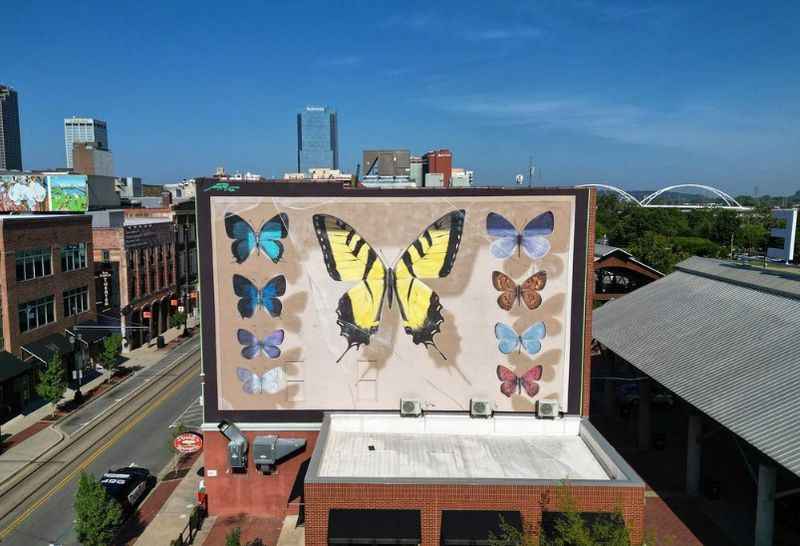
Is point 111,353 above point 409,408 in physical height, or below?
below

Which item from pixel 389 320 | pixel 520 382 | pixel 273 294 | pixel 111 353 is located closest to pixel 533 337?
pixel 520 382

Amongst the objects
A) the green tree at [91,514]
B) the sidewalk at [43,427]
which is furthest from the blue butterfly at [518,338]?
the sidewalk at [43,427]

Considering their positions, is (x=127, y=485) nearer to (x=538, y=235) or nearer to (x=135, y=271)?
(x=538, y=235)

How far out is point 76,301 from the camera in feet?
168

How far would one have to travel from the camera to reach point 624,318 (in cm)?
3709

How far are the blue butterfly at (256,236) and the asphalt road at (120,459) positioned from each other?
1464 cm

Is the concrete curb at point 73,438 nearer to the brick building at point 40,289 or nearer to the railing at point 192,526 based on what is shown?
the brick building at point 40,289

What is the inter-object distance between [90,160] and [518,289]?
11071 cm

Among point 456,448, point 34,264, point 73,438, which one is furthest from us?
point 34,264

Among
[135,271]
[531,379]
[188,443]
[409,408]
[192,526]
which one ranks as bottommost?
[192,526]

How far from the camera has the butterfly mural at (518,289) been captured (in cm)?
2644

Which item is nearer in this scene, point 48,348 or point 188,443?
point 188,443

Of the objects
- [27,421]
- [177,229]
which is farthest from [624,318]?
[177,229]

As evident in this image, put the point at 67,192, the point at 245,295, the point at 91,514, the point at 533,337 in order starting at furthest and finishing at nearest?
the point at 67,192, the point at 533,337, the point at 245,295, the point at 91,514
